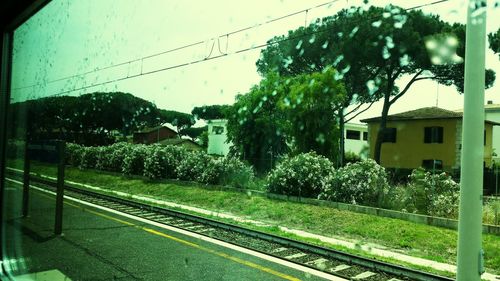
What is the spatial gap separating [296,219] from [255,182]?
4.48 m

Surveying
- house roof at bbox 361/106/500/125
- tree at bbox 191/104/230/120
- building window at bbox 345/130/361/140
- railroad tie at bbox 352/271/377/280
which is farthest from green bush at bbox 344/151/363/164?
railroad tie at bbox 352/271/377/280

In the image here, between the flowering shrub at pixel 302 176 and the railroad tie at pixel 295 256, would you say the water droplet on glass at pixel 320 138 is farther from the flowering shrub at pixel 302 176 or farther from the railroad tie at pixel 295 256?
the railroad tie at pixel 295 256

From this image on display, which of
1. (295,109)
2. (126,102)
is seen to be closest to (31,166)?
(126,102)

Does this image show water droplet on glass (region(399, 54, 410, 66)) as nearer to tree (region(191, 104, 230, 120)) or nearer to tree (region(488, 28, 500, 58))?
tree (region(191, 104, 230, 120))

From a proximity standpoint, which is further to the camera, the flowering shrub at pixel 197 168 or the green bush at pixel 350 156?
the flowering shrub at pixel 197 168

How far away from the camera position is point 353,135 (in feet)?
43.6

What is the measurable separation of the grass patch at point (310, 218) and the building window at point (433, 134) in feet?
8.62

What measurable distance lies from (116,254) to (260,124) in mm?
7731

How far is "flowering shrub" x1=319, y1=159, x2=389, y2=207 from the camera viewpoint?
976 centimetres

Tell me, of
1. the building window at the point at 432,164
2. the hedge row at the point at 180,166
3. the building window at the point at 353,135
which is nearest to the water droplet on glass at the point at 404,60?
the building window at the point at 432,164

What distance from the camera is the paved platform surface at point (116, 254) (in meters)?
4.18

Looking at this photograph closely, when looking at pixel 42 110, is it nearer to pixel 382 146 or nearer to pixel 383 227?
pixel 383 227

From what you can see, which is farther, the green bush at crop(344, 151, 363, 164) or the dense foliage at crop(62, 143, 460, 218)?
the green bush at crop(344, 151, 363, 164)

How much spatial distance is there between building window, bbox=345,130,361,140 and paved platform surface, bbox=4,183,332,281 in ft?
25.2
